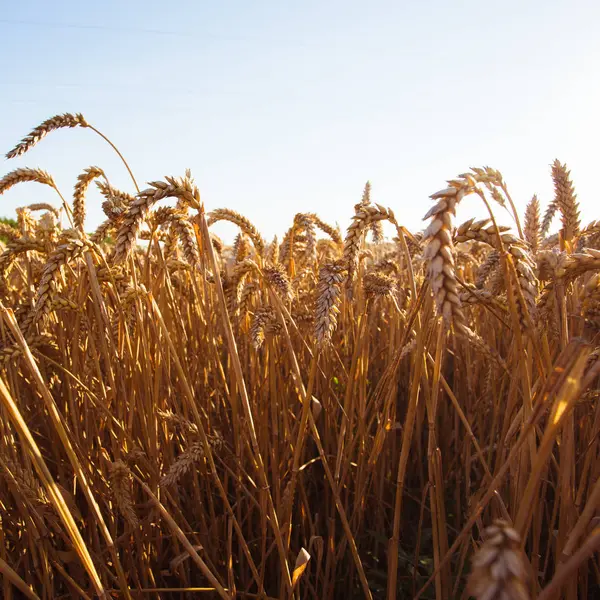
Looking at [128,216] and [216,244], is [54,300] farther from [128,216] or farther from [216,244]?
[216,244]

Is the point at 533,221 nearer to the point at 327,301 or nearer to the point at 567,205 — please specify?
the point at 567,205

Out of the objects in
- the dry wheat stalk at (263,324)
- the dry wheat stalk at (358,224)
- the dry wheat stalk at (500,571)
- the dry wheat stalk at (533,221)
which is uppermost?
the dry wheat stalk at (533,221)

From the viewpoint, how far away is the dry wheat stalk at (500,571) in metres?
0.47

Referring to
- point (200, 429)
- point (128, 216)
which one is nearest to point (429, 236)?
point (128, 216)

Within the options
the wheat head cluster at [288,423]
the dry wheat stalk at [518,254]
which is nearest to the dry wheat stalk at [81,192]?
the wheat head cluster at [288,423]

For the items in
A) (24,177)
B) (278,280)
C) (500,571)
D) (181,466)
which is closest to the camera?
(500,571)

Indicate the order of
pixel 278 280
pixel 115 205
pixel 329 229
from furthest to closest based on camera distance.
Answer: pixel 329 229 → pixel 115 205 → pixel 278 280

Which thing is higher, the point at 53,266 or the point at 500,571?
the point at 53,266

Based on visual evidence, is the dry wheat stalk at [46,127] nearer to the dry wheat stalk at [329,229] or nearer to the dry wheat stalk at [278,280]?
the dry wheat stalk at [278,280]

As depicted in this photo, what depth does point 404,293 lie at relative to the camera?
8.66 ft

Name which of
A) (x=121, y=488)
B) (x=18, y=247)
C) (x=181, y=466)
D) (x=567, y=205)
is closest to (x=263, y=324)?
(x=181, y=466)

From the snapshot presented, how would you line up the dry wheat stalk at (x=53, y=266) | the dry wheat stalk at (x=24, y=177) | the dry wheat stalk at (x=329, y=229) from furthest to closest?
the dry wheat stalk at (x=329, y=229), the dry wheat stalk at (x=24, y=177), the dry wheat stalk at (x=53, y=266)

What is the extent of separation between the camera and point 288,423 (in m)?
1.83

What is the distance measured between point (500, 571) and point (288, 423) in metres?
1.38
